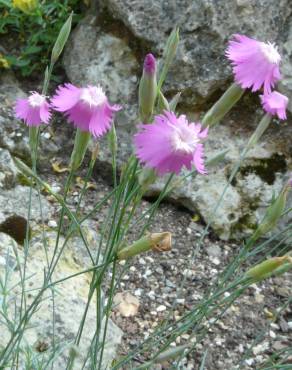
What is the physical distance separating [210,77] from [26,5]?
713 mm

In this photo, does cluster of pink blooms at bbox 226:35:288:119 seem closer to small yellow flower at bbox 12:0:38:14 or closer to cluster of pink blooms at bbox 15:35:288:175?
cluster of pink blooms at bbox 15:35:288:175

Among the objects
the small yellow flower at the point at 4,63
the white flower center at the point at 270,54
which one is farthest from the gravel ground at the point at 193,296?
the white flower center at the point at 270,54

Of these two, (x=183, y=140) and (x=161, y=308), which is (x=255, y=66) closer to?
(x=183, y=140)

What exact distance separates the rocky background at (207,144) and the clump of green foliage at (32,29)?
0.55ft

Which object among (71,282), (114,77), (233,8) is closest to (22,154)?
(114,77)

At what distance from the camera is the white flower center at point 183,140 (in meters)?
0.69

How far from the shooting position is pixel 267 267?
86cm

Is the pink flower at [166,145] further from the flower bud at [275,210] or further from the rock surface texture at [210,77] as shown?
the rock surface texture at [210,77]

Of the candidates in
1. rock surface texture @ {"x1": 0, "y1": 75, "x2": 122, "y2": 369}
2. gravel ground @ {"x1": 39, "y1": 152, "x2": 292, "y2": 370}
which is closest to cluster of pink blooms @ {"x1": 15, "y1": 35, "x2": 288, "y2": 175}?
rock surface texture @ {"x1": 0, "y1": 75, "x2": 122, "y2": 369}

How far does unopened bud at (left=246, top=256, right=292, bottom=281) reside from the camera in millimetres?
854

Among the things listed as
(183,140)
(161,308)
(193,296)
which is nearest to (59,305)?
(161,308)

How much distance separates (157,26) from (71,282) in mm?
866

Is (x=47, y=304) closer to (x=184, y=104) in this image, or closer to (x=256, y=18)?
(x=184, y=104)

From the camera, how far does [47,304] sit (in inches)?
60.1
